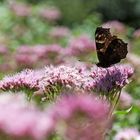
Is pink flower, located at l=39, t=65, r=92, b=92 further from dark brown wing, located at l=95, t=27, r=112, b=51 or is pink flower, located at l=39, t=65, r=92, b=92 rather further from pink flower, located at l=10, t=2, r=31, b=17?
pink flower, located at l=10, t=2, r=31, b=17

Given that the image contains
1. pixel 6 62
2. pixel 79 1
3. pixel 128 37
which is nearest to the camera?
pixel 6 62

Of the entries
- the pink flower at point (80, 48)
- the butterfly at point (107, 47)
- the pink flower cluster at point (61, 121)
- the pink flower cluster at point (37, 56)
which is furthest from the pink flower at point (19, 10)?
the pink flower cluster at point (61, 121)

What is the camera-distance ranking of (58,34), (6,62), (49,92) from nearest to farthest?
1. (49,92)
2. (6,62)
3. (58,34)

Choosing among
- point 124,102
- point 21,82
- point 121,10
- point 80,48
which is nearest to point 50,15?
point 80,48

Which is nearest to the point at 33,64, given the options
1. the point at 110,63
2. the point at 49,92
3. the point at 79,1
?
the point at 110,63

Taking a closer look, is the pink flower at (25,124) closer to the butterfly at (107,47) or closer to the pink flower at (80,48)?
the butterfly at (107,47)

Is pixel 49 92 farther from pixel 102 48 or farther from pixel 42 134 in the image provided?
pixel 42 134

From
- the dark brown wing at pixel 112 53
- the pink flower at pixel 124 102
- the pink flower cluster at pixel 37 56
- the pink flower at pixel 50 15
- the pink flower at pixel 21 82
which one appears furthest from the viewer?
the pink flower at pixel 50 15
